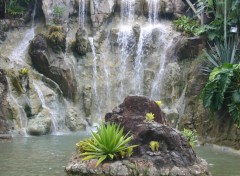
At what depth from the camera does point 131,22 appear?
29234 mm

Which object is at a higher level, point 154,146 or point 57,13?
point 57,13

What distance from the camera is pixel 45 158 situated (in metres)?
12.9

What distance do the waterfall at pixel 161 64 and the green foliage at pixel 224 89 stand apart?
6440mm

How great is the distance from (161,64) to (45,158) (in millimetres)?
13605

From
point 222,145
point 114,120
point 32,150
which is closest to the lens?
point 114,120

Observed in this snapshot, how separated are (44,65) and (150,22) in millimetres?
8397

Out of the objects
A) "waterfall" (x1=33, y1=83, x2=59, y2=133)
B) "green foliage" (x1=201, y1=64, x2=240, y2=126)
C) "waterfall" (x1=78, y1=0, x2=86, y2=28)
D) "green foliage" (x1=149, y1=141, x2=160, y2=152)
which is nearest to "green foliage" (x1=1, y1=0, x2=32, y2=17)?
"waterfall" (x1=78, y1=0, x2=86, y2=28)

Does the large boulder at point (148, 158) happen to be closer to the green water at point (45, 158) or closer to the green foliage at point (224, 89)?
the green water at point (45, 158)

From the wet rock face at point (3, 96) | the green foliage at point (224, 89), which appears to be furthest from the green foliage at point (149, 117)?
the wet rock face at point (3, 96)

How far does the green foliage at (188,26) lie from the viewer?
24.5m

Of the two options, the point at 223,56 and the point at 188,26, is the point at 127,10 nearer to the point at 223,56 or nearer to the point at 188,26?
the point at 188,26

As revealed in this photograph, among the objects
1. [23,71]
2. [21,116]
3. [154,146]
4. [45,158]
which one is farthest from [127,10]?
[154,146]

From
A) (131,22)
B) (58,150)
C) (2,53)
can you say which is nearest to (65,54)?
(2,53)

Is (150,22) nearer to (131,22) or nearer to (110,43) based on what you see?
(131,22)
